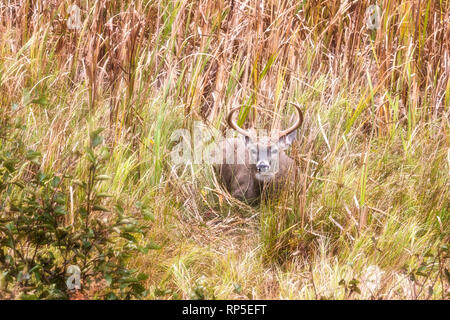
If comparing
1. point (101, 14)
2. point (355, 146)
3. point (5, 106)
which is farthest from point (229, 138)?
point (5, 106)

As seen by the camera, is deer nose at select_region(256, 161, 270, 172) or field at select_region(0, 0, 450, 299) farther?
deer nose at select_region(256, 161, 270, 172)

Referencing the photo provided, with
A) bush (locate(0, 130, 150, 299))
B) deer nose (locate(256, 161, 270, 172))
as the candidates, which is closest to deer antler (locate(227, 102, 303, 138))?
deer nose (locate(256, 161, 270, 172))

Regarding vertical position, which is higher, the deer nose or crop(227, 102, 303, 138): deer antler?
crop(227, 102, 303, 138): deer antler

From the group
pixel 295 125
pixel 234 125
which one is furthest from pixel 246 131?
pixel 295 125

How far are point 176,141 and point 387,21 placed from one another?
5.69 feet

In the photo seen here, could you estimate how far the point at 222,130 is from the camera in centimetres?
511

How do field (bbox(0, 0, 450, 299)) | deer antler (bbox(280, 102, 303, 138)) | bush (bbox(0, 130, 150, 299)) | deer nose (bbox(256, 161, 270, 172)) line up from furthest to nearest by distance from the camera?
1. deer nose (bbox(256, 161, 270, 172))
2. deer antler (bbox(280, 102, 303, 138))
3. field (bbox(0, 0, 450, 299))
4. bush (bbox(0, 130, 150, 299))

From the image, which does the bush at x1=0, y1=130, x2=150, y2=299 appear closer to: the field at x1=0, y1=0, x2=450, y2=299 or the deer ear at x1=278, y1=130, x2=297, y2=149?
the field at x1=0, y1=0, x2=450, y2=299

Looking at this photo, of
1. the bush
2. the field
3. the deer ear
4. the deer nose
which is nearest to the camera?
the bush

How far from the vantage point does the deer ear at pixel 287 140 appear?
4.86 meters

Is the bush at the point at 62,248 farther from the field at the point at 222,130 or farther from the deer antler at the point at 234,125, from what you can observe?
the deer antler at the point at 234,125

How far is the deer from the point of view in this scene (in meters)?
4.91

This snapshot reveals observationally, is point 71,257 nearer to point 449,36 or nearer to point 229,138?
point 229,138

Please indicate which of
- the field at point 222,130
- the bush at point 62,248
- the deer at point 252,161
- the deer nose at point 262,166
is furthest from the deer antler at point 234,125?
A: the bush at point 62,248
